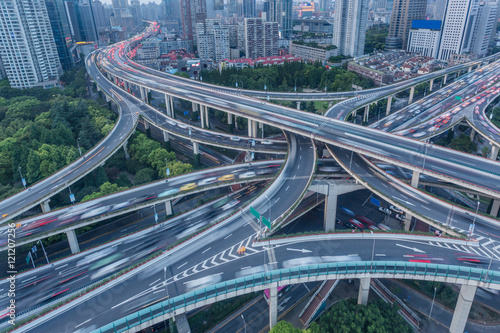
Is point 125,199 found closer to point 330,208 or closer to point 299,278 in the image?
point 299,278

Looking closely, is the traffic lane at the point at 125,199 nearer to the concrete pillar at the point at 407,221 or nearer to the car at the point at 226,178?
the car at the point at 226,178

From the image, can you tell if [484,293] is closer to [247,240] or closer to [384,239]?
[384,239]

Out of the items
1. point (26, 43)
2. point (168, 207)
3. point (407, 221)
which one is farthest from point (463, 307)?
point (26, 43)

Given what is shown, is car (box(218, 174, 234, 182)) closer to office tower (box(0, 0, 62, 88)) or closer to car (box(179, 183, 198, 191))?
car (box(179, 183, 198, 191))

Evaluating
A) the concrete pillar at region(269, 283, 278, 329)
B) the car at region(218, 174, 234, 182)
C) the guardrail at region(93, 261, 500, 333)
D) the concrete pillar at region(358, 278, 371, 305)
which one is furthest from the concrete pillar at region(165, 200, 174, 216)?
the concrete pillar at region(358, 278, 371, 305)

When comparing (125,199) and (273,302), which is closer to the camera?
(273,302)

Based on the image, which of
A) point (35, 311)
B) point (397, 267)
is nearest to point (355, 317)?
point (397, 267)
